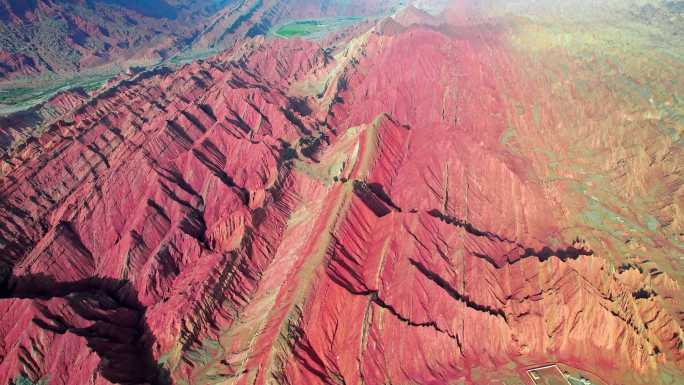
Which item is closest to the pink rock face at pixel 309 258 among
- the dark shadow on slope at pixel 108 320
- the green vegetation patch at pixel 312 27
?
the dark shadow on slope at pixel 108 320

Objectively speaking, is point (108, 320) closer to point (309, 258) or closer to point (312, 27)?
point (309, 258)

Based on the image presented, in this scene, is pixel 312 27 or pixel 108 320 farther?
pixel 312 27

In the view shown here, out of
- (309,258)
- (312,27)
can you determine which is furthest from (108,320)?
(312,27)

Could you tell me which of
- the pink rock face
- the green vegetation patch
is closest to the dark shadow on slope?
the pink rock face

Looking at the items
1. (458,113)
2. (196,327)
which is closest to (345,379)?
(196,327)

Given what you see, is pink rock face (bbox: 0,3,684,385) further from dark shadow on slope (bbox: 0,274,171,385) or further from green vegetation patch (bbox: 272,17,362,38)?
green vegetation patch (bbox: 272,17,362,38)

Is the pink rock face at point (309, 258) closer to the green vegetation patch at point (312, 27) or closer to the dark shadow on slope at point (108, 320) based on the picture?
the dark shadow on slope at point (108, 320)

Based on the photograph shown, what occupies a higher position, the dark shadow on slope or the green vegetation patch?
the dark shadow on slope

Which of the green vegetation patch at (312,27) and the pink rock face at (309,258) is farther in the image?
the green vegetation patch at (312,27)

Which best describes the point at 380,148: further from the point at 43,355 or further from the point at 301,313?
the point at 43,355
